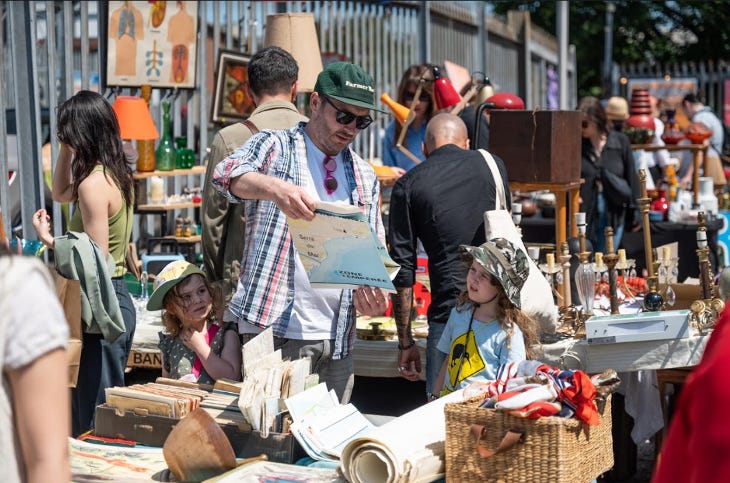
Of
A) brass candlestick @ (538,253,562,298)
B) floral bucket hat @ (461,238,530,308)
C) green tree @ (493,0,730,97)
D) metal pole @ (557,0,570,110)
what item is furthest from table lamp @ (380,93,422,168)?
green tree @ (493,0,730,97)

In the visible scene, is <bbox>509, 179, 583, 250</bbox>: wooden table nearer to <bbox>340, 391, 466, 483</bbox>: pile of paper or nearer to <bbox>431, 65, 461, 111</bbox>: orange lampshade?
<bbox>431, 65, 461, 111</bbox>: orange lampshade

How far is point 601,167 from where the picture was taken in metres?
7.52

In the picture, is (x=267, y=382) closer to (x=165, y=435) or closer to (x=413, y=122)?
(x=165, y=435)

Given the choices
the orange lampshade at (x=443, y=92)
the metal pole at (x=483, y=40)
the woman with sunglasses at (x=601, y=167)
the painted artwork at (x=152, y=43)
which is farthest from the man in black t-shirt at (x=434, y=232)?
the metal pole at (x=483, y=40)

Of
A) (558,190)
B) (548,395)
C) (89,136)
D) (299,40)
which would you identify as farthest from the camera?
(299,40)

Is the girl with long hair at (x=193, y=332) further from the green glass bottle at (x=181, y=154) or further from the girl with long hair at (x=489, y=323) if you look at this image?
the green glass bottle at (x=181, y=154)

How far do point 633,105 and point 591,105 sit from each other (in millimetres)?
1637

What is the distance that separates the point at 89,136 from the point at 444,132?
1.50 meters

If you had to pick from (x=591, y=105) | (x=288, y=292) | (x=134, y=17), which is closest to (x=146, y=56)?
(x=134, y=17)

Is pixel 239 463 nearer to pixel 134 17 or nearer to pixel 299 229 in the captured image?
pixel 299 229

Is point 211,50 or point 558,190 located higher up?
point 211,50

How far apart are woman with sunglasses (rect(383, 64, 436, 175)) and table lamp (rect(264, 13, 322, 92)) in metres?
0.77

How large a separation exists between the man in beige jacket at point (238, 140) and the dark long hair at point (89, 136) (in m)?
0.41

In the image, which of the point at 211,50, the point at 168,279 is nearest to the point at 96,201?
the point at 168,279
